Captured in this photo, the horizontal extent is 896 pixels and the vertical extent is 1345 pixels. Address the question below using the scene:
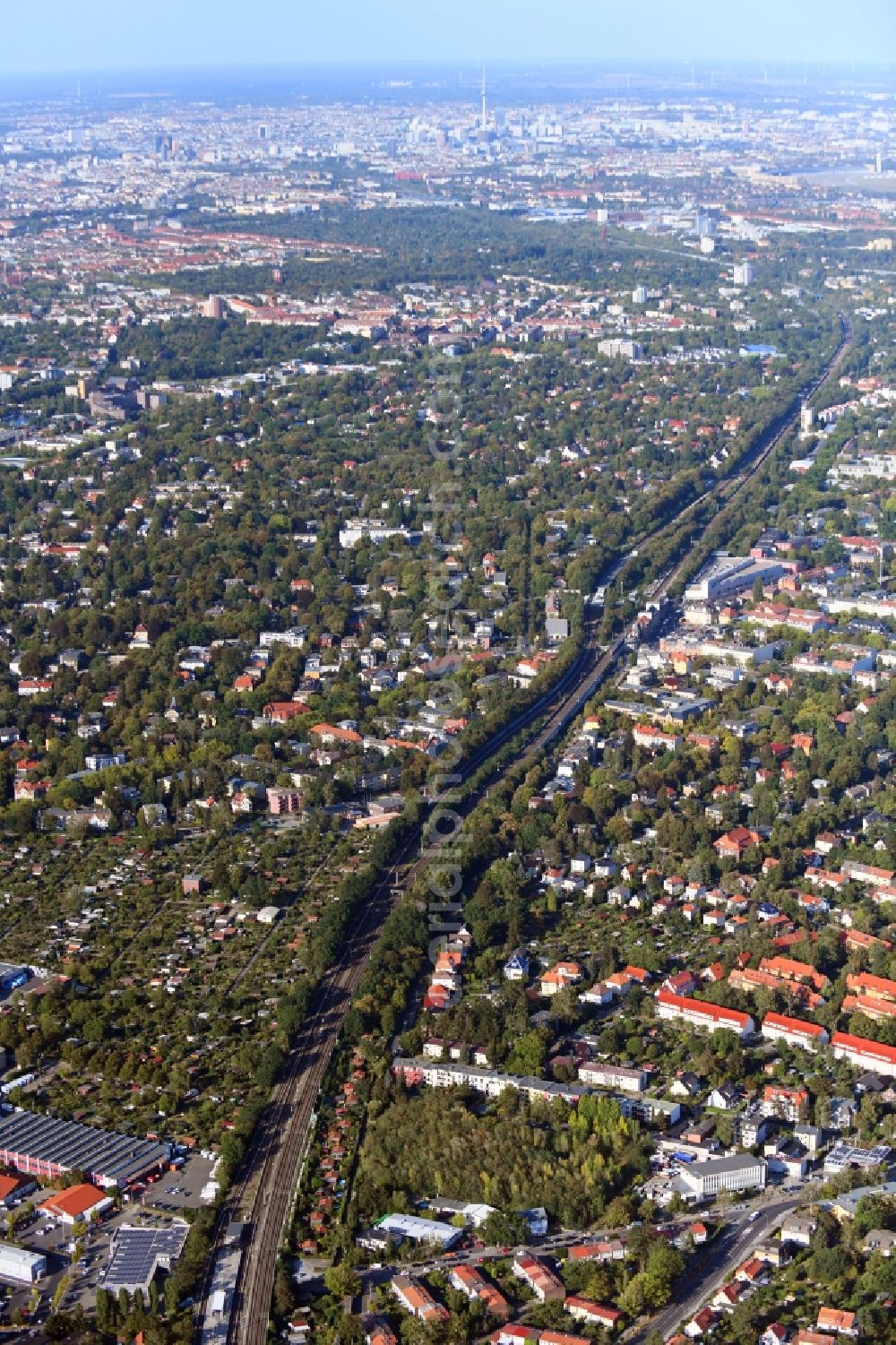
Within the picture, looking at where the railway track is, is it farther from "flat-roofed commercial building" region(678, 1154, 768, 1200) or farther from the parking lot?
"flat-roofed commercial building" region(678, 1154, 768, 1200)

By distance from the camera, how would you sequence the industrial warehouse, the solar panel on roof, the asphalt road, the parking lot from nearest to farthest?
the asphalt road, the solar panel on roof, the parking lot, the industrial warehouse

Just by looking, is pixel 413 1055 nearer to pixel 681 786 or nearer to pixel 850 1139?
pixel 850 1139

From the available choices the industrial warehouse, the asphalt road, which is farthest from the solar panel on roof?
the asphalt road

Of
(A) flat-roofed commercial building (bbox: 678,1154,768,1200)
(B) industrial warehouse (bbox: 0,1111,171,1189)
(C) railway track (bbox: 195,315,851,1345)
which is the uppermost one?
(A) flat-roofed commercial building (bbox: 678,1154,768,1200)

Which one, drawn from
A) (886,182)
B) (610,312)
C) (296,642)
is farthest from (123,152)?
(296,642)

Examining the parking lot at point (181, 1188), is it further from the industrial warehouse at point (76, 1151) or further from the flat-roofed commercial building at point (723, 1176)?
the flat-roofed commercial building at point (723, 1176)

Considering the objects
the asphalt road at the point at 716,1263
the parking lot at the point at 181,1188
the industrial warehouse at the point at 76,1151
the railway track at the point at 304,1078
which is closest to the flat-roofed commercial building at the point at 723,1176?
the asphalt road at the point at 716,1263

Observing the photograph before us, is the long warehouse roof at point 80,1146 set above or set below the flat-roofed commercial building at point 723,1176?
below
